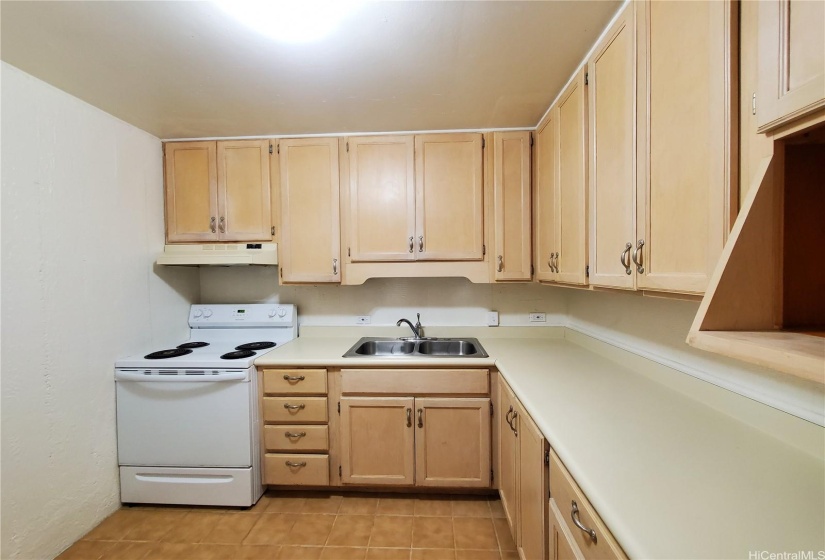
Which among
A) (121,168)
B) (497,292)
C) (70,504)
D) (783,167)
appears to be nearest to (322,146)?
(121,168)

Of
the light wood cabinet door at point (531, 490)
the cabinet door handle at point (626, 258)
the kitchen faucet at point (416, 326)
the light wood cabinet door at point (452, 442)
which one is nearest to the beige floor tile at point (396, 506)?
the light wood cabinet door at point (452, 442)

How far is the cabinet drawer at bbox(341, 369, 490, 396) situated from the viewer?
1942 mm

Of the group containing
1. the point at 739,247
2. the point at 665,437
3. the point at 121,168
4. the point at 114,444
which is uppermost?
the point at 121,168

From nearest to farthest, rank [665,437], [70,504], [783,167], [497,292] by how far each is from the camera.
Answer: [783,167] < [665,437] < [70,504] < [497,292]

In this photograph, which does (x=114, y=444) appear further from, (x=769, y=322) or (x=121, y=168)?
(x=769, y=322)

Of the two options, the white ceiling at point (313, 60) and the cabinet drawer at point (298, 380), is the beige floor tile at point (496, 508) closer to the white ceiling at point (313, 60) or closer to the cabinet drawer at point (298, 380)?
the cabinet drawer at point (298, 380)

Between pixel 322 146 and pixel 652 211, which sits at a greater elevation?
pixel 322 146

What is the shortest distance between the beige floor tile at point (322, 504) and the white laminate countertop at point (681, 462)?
1366 mm

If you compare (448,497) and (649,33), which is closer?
(649,33)

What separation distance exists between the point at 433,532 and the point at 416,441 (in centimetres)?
44

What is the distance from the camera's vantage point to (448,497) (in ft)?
6.66

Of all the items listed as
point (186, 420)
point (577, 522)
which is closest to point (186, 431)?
point (186, 420)

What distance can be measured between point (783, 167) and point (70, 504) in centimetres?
298

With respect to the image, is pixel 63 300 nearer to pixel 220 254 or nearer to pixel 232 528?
pixel 220 254
